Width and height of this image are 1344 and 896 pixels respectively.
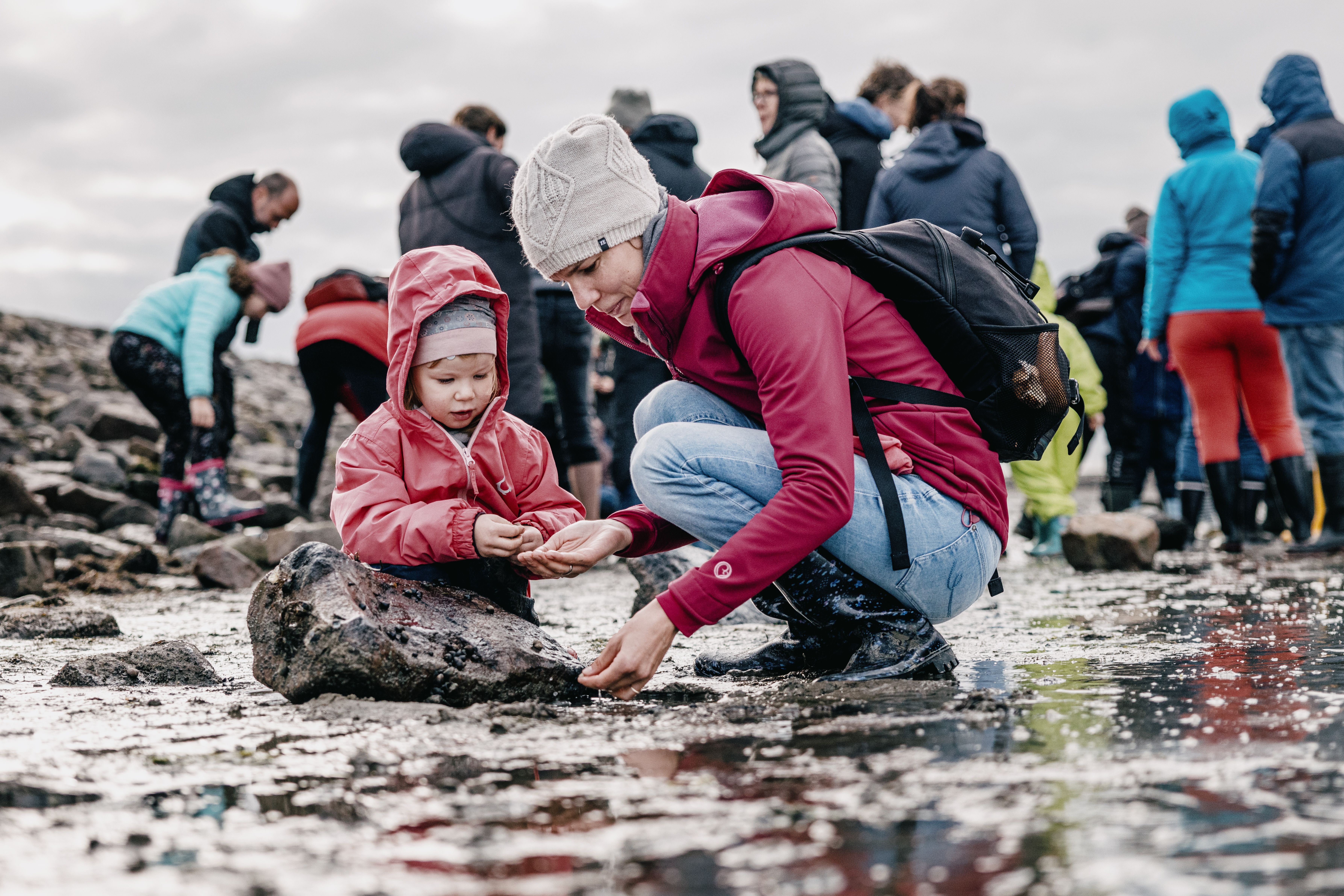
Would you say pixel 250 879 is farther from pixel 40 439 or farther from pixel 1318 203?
pixel 40 439

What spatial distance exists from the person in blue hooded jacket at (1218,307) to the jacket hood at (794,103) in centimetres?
202

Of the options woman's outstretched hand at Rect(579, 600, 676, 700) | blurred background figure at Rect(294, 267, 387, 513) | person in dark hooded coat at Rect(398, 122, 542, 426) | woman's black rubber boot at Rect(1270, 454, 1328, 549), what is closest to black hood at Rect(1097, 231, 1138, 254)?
woman's black rubber boot at Rect(1270, 454, 1328, 549)

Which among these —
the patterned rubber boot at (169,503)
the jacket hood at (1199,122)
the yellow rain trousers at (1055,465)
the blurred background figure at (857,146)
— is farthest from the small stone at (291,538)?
the jacket hood at (1199,122)

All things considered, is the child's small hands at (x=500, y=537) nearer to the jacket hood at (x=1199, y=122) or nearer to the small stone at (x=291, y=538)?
the small stone at (x=291, y=538)

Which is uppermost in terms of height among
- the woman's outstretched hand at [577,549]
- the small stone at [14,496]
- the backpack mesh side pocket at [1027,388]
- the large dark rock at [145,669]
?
the backpack mesh side pocket at [1027,388]

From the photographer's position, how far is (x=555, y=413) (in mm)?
7094

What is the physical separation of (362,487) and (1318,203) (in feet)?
17.3

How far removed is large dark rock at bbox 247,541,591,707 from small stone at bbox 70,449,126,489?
8204 millimetres

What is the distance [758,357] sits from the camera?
241 centimetres

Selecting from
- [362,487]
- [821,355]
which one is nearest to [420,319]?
[362,487]

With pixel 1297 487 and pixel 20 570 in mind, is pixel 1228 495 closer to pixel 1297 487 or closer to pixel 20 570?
pixel 1297 487

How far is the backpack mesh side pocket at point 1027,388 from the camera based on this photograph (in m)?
2.61

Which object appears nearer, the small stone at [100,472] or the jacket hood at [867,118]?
the jacket hood at [867,118]

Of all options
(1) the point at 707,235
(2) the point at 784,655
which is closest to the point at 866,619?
(2) the point at 784,655
